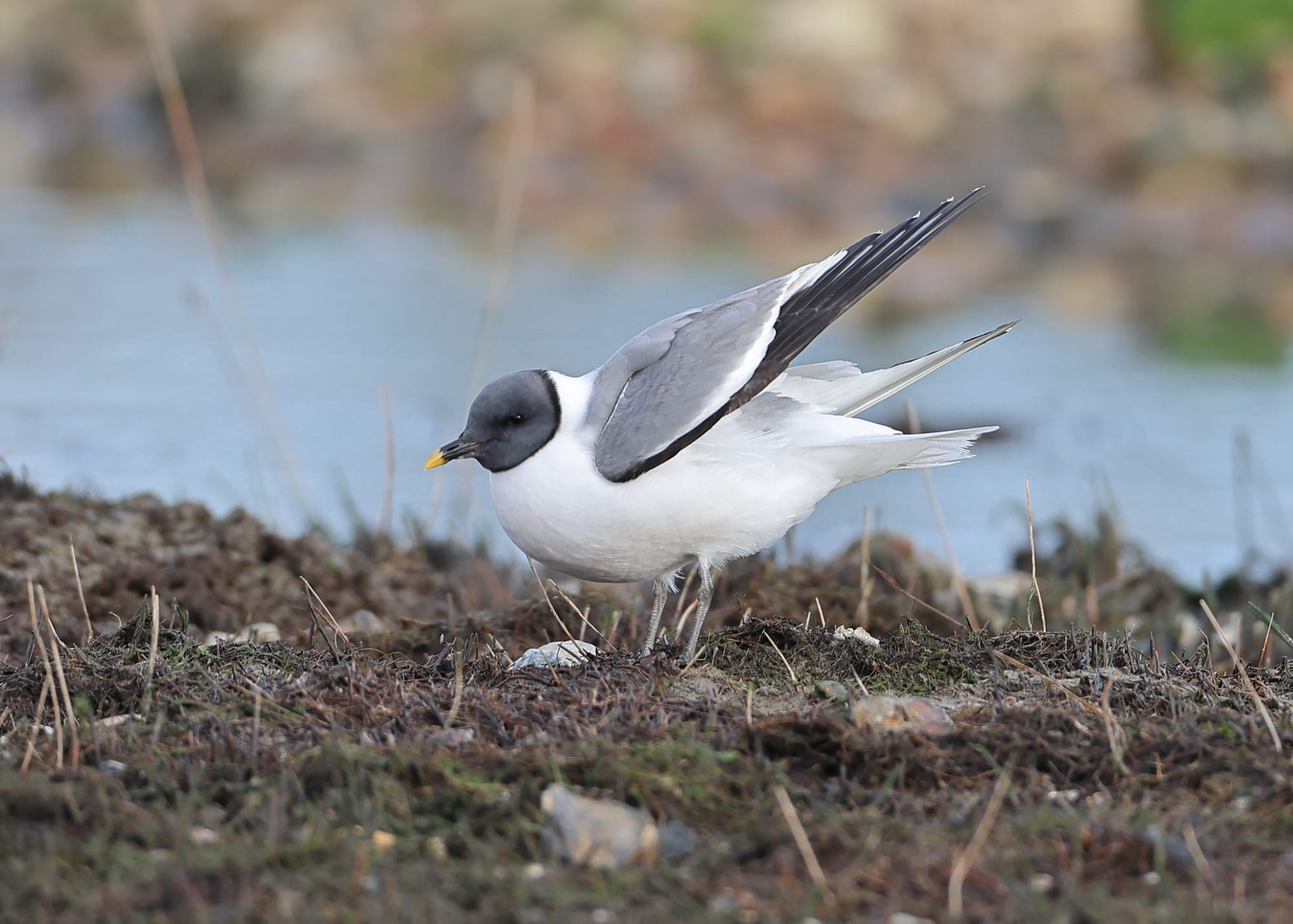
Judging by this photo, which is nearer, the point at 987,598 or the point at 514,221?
the point at 987,598

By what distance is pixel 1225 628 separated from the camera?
5680 mm

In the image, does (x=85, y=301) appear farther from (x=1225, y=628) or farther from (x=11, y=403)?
(x=1225, y=628)

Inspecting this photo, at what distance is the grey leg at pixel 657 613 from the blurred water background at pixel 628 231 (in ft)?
7.94

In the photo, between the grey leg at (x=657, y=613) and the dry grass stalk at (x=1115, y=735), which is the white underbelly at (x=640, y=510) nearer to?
the grey leg at (x=657, y=613)

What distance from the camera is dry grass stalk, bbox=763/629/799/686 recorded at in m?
3.62

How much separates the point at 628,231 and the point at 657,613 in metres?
10.8

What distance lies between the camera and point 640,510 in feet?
12.5

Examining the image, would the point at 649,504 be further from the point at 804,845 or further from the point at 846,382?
the point at 804,845

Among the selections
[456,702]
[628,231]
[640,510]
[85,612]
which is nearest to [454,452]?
[640,510]

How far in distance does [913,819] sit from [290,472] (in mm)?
4064

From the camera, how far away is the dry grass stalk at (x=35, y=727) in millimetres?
2998

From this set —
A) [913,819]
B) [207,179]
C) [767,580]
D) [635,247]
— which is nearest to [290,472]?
[767,580]

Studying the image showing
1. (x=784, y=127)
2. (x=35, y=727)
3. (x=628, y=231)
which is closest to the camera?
(x=35, y=727)

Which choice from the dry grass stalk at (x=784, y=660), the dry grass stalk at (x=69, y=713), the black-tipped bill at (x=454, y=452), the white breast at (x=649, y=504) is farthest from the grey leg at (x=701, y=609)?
the dry grass stalk at (x=69, y=713)
